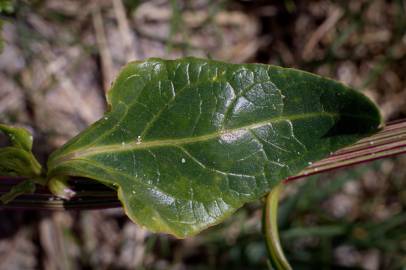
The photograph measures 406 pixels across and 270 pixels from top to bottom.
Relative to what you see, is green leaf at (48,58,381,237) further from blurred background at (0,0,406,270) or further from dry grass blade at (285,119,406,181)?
blurred background at (0,0,406,270)

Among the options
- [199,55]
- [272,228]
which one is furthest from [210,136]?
[199,55]

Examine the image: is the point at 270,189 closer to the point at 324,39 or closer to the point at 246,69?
the point at 246,69

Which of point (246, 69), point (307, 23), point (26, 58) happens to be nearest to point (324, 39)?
point (307, 23)

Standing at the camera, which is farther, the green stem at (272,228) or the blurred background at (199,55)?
the blurred background at (199,55)

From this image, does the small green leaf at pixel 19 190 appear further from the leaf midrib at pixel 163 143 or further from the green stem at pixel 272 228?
the green stem at pixel 272 228

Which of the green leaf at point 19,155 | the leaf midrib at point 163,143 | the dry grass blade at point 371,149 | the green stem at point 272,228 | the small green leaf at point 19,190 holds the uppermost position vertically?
the green leaf at point 19,155

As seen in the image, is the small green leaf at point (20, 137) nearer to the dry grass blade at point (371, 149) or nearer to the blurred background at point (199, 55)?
the dry grass blade at point (371, 149)

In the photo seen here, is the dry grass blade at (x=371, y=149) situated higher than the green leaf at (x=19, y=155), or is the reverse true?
the green leaf at (x=19, y=155)

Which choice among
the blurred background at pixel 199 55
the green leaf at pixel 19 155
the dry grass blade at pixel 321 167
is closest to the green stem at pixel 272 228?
the dry grass blade at pixel 321 167
